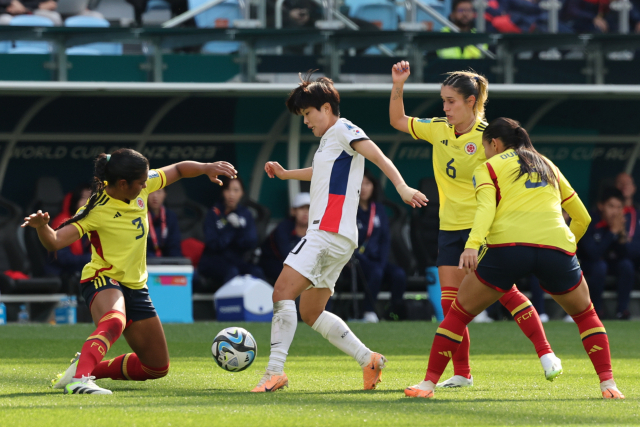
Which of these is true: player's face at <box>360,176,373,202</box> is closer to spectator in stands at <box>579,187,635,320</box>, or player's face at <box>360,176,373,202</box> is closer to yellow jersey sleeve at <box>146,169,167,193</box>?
spectator in stands at <box>579,187,635,320</box>

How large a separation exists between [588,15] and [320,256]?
10798 millimetres

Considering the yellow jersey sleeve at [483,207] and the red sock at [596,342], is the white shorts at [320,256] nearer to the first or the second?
the yellow jersey sleeve at [483,207]

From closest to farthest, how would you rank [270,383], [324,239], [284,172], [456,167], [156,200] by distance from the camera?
1. [270,383]
2. [324,239]
3. [456,167]
4. [284,172]
5. [156,200]

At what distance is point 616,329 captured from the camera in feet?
36.0

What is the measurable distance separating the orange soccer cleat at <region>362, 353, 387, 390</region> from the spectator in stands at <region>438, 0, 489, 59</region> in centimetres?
750

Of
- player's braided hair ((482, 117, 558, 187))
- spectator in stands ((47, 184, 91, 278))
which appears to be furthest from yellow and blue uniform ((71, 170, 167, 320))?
spectator in stands ((47, 184, 91, 278))

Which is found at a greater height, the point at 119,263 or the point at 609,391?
the point at 119,263

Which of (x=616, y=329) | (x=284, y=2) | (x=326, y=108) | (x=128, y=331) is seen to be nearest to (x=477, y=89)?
(x=326, y=108)

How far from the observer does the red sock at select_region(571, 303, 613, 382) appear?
5062 mm

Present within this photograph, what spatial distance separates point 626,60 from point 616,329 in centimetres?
368

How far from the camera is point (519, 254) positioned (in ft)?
16.1

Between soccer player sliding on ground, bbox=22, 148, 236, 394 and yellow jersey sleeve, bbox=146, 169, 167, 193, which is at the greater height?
yellow jersey sleeve, bbox=146, 169, 167, 193

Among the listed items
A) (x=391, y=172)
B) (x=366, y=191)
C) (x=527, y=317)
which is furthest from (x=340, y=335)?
(x=366, y=191)

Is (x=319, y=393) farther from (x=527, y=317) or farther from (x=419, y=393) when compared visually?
(x=527, y=317)
